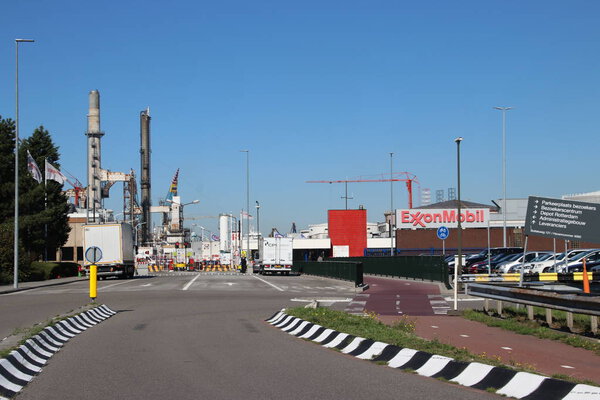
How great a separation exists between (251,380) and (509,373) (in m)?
3.07

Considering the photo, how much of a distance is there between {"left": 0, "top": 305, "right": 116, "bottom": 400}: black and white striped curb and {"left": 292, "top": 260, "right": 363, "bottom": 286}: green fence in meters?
20.0

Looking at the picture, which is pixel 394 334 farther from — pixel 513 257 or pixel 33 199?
pixel 33 199

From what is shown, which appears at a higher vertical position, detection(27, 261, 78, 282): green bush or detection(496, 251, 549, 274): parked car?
detection(496, 251, 549, 274): parked car

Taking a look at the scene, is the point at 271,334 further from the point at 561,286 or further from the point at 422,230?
the point at 422,230

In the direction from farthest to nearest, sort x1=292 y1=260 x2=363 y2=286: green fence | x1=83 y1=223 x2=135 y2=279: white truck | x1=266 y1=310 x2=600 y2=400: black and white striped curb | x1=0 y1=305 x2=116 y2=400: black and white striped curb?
x1=83 y1=223 x2=135 y2=279: white truck < x1=292 y1=260 x2=363 y2=286: green fence < x1=0 y1=305 x2=116 y2=400: black and white striped curb < x1=266 y1=310 x2=600 y2=400: black and white striped curb

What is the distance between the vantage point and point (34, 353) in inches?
455

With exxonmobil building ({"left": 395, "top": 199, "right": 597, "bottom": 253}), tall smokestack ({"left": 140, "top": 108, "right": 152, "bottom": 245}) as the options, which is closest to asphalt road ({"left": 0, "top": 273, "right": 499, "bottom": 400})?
exxonmobil building ({"left": 395, "top": 199, "right": 597, "bottom": 253})

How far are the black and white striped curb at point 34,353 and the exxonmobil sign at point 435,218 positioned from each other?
75.7 m

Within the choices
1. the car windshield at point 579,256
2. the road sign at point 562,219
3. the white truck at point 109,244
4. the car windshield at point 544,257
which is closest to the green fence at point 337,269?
the car windshield at point 544,257

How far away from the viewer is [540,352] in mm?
12484

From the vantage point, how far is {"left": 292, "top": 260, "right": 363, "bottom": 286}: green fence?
121 ft

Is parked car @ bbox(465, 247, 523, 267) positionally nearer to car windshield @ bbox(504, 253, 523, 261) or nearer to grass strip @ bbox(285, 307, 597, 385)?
car windshield @ bbox(504, 253, 523, 261)

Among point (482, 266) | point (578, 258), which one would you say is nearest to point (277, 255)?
point (482, 266)

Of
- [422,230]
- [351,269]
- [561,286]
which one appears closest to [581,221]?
[561,286]
